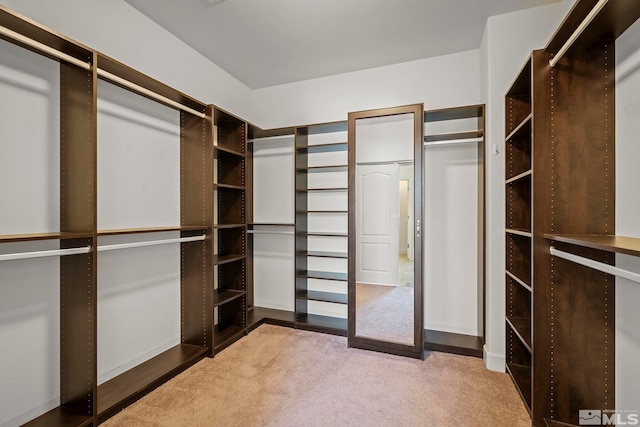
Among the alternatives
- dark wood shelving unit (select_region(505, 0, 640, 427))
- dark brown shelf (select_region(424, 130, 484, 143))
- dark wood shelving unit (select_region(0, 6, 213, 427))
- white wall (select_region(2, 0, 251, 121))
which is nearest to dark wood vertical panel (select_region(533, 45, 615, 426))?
dark wood shelving unit (select_region(505, 0, 640, 427))

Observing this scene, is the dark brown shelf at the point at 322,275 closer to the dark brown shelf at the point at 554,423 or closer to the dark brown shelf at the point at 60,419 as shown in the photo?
the dark brown shelf at the point at 554,423

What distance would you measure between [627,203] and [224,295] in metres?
3.06

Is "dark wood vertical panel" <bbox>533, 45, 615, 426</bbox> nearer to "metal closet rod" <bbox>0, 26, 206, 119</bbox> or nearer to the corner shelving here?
the corner shelving

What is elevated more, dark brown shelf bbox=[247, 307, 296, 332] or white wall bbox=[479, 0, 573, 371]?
white wall bbox=[479, 0, 573, 371]

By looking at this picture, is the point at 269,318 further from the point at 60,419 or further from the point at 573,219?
the point at 573,219

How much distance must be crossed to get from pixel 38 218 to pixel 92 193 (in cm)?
38

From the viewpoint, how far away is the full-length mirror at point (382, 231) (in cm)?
286

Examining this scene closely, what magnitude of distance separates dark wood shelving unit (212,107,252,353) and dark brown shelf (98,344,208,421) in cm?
55

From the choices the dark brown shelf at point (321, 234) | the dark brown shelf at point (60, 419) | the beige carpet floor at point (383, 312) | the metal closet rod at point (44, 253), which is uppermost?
the metal closet rod at point (44, 253)

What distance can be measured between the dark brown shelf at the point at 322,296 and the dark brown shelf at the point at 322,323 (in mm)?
253

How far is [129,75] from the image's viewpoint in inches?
85.5

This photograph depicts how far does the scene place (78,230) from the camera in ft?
6.11

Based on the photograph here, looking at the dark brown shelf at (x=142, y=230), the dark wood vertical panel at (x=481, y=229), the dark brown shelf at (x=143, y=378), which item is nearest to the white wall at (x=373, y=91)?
the dark wood vertical panel at (x=481, y=229)

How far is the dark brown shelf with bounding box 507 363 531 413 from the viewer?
205cm
